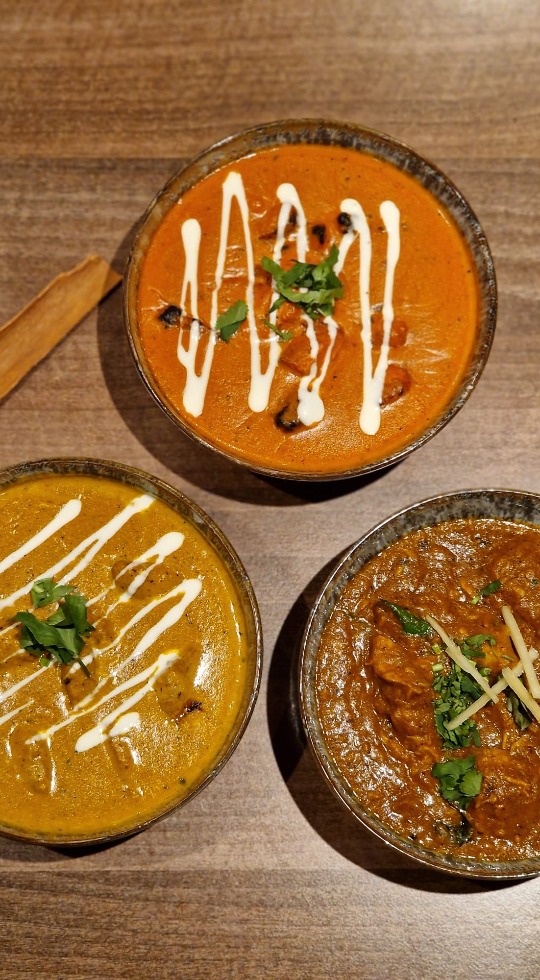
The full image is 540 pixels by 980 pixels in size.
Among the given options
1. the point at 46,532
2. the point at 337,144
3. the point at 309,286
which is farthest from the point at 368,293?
the point at 46,532

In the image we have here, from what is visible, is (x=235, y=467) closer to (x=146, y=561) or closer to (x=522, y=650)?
(x=146, y=561)

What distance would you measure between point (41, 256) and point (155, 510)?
110cm

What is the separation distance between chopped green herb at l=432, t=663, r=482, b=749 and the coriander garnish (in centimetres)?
102

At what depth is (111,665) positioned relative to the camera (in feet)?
7.86

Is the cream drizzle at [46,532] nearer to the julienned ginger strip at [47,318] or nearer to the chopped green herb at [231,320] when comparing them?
the julienned ginger strip at [47,318]

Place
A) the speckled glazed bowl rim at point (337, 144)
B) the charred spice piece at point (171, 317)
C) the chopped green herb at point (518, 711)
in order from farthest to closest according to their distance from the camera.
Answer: the charred spice piece at point (171, 317)
the speckled glazed bowl rim at point (337, 144)
the chopped green herb at point (518, 711)

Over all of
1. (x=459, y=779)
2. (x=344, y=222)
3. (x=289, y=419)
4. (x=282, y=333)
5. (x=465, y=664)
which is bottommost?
(x=459, y=779)

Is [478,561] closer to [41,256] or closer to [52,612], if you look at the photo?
[52,612]

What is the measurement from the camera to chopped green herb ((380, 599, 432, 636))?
2408 millimetres

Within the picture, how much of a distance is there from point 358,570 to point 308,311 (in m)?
0.83

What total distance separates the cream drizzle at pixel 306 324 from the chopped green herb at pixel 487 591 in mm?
593

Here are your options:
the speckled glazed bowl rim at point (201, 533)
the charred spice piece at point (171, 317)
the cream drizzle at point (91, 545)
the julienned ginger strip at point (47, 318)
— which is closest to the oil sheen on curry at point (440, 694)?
the speckled glazed bowl rim at point (201, 533)

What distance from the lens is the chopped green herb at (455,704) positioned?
7.66 ft

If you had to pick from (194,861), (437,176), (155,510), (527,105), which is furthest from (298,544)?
(527,105)
